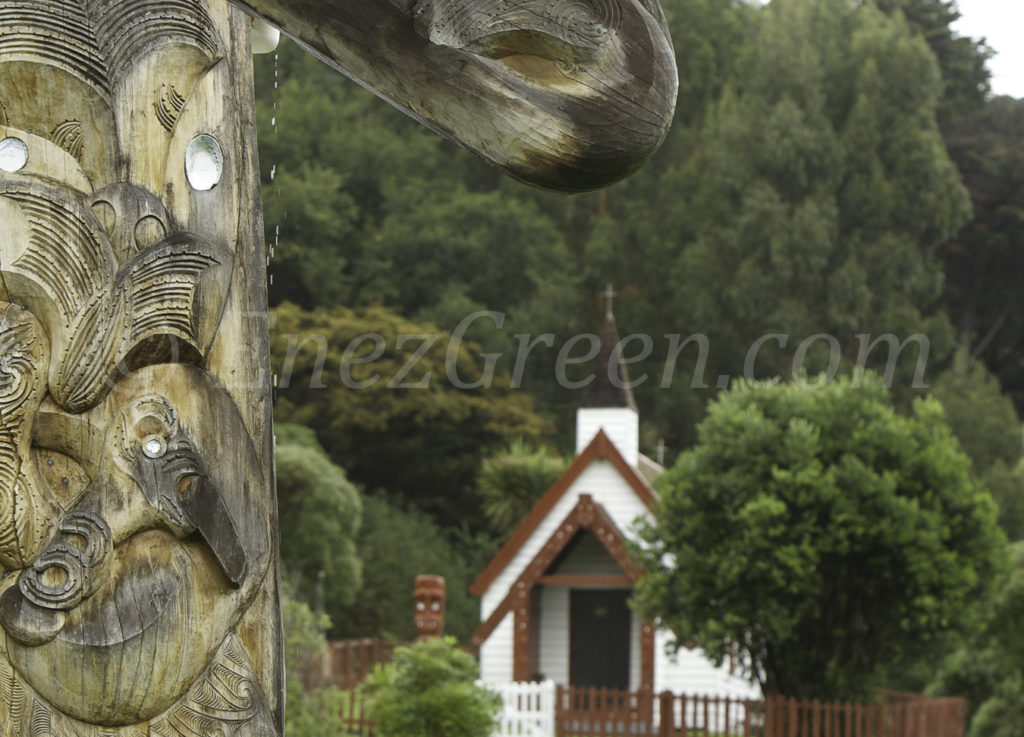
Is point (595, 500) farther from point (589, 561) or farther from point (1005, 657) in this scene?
point (1005, 657)

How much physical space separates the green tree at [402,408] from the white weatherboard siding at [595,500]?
825 centimetres

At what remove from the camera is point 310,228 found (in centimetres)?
2838

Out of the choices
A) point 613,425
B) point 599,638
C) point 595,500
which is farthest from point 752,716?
point 613,425

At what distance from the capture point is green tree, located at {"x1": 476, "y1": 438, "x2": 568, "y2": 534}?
20984 millimetres

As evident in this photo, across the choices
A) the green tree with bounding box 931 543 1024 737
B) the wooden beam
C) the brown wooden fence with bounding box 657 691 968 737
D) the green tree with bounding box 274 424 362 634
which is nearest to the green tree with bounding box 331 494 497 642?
the green tree with bounding box 274 424 362 634

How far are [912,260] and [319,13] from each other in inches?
1035

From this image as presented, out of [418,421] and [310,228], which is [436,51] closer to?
[418,421]

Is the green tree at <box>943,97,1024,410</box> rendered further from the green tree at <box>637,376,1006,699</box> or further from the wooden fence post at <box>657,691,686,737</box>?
the wooden fence post at <box>657,691,686,737</box>

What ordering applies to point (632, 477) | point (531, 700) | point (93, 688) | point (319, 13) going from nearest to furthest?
point (319, 13) < point (93, 688) < point (531, 700) < point (632, 477)

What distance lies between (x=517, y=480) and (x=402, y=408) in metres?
5.64

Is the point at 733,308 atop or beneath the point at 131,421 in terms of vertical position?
atop

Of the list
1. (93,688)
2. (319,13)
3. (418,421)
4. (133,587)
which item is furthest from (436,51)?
(418,421)

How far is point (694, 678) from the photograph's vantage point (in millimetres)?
17047

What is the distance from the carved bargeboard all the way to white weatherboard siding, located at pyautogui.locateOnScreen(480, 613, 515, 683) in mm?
15486
